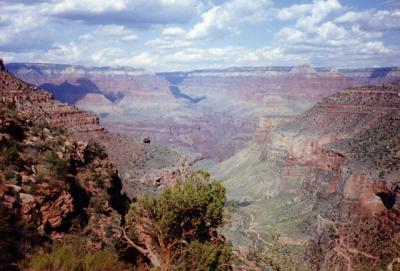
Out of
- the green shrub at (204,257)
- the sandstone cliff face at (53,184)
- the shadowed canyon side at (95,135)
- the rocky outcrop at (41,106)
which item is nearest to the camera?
the green shrub at (204,257)

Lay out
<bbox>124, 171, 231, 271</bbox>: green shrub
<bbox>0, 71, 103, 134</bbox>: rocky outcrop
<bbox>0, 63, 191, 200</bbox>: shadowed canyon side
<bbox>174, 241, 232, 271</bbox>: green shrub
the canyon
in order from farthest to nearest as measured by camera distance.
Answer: <bbox>0, 63, 191, 200</bbox>: shadowed canyon side < <bbox>0, 71, 103, 134</bbox>: rocky outcrop < the canyon < <bbox>124, 171, 231, 271</bbox>: green shrub < <bbox>174, 241, 232, 271</bbox>: green shrub

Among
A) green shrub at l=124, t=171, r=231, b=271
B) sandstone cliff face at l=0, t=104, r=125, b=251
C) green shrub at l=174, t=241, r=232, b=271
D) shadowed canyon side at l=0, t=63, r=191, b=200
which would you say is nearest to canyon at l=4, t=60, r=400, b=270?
shadowed canyon side at l=0, t=63, r=191, b=200

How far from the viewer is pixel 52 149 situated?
883 inches

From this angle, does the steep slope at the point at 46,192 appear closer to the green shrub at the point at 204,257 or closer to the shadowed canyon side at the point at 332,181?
the green shrub at the point at 204,257

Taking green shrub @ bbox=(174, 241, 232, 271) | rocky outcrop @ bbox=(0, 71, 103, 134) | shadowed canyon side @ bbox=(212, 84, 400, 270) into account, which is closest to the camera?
green shrub @ bbox=(174, 241, 232, 271)

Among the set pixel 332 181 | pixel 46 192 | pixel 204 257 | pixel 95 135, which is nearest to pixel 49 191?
pixel 46 192

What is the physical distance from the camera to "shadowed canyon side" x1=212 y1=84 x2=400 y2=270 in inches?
1794

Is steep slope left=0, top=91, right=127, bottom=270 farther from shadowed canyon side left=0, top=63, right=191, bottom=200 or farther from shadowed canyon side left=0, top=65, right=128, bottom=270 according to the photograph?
shadowed canyon side left=0, top=63, right=191, bottom=200

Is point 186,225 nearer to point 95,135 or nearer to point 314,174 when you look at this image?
point 95,135

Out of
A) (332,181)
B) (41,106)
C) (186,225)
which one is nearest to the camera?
(186,225)

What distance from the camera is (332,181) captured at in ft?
230

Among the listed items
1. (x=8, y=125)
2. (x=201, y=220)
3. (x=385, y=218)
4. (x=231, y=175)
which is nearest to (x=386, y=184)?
(x=385, y=218)

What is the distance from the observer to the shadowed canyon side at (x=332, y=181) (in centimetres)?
4556

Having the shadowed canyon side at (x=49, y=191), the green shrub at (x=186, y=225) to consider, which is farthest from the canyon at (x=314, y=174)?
the shadowed canyon side at (x=49, y=191)
